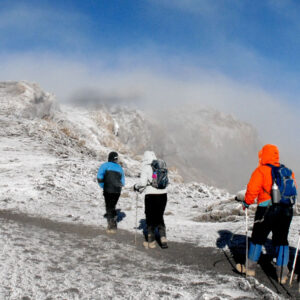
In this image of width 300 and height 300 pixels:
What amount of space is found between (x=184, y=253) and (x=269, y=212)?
2.50 meters

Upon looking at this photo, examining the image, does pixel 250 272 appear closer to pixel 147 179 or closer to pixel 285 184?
pixel 285 184

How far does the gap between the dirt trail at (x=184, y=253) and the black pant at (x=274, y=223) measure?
0.71m

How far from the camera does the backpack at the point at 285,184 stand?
5.19m

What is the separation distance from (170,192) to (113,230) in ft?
25.5

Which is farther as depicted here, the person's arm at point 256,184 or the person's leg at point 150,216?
the person's leg at point 150,216

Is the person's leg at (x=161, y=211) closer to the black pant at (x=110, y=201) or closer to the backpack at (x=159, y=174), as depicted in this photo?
the backpack at (x=159, y=174)

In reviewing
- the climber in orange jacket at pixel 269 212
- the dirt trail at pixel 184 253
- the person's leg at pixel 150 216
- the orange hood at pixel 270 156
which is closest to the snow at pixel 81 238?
the dirt trail at pixel 184 253

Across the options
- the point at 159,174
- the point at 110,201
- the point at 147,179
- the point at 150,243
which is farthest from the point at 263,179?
the point at 110,201

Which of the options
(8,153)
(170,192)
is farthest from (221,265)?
(8,153)

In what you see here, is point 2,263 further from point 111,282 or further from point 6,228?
point 6,228

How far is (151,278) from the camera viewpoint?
17.2ft

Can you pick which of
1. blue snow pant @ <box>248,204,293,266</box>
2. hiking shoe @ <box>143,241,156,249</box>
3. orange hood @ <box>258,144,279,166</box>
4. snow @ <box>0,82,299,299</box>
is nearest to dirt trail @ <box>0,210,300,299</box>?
hiking shoe @ <box>143,241,156,249</box>

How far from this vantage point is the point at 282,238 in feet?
17.6

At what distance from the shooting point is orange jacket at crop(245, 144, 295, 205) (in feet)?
17.2
